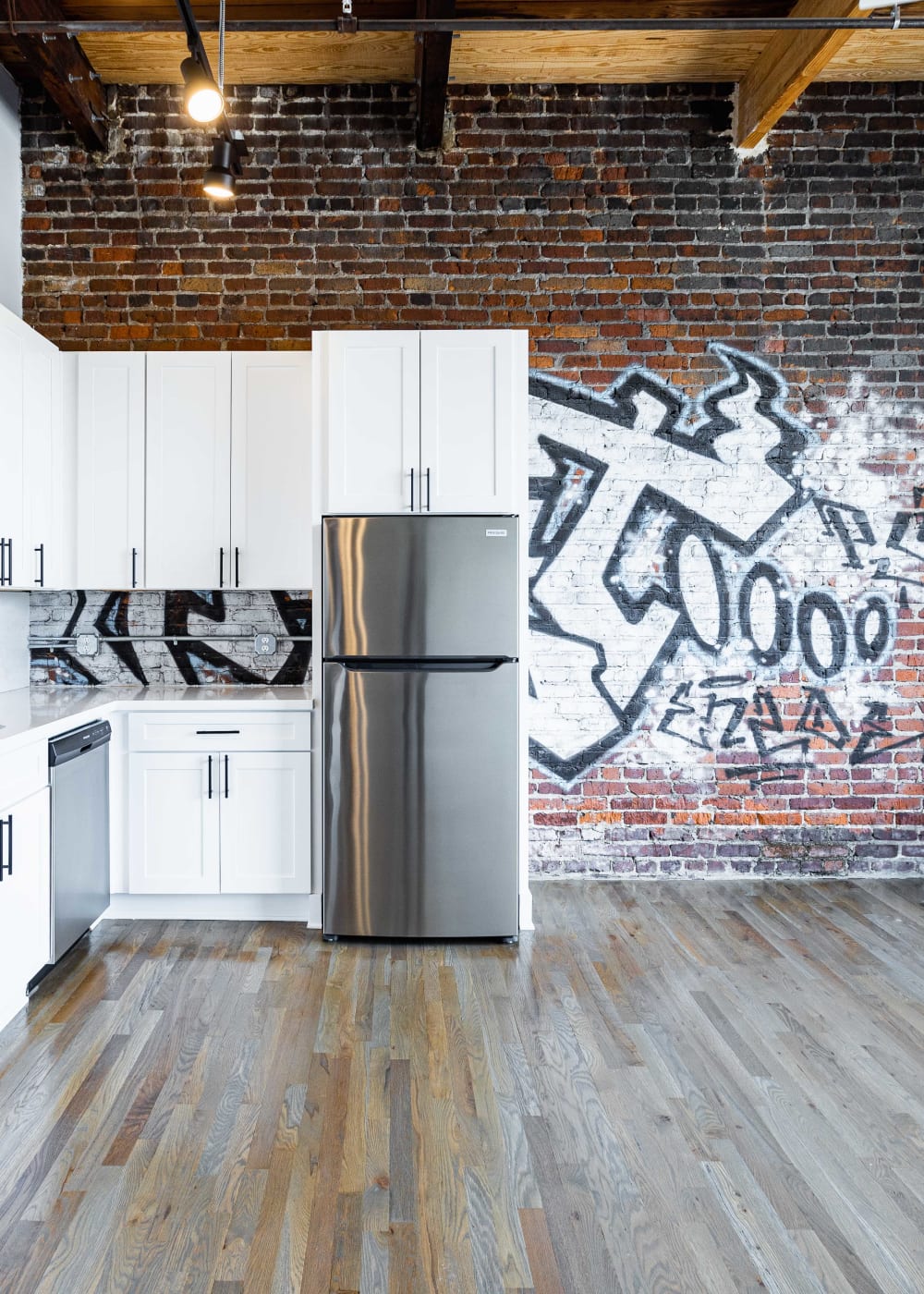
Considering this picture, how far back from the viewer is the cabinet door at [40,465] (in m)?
3.41

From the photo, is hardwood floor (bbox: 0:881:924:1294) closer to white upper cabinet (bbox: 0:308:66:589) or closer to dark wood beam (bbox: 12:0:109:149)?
white upper cabinet (bbox: 0:308:66:589)

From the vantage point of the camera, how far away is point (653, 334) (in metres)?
4.04

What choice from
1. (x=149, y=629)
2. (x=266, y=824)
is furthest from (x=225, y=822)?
(x=149, y=629)

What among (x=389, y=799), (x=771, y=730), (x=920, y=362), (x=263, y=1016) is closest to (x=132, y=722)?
(x=389, y=799)

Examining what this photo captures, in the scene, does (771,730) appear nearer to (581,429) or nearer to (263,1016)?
(581,429)

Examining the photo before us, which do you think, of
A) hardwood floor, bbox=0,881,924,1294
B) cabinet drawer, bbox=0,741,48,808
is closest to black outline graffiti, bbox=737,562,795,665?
hardwood floor, bbox=0,881,924,1294

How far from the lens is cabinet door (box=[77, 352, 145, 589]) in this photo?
3721 millimetres

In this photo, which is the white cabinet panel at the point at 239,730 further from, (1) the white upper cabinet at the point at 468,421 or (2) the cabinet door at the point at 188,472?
(1) the white upper cabinet at the point at 468,421

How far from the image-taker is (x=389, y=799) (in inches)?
132

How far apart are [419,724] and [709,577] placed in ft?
5.23

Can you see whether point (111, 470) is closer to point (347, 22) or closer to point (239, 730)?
point (239, 730)

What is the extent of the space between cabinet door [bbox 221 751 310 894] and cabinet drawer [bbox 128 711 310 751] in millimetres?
48

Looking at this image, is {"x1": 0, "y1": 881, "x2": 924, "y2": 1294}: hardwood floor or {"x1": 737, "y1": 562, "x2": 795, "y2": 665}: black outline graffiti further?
{"x1": 737, "y1": 562, "x2": 795, "y2": 665}: black outline graffiti

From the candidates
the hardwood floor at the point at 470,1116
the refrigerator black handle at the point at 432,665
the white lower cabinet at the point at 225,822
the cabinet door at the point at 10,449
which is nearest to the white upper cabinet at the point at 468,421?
the refrigerator black handle at the point at 432,665
